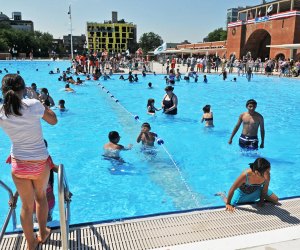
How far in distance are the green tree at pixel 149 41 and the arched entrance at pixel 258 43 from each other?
7653 cm

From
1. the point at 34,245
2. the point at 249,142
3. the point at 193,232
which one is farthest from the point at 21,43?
the point at 193,232

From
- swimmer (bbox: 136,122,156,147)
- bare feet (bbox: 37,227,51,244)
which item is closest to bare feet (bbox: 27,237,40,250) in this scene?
bare feet (bbox: 37,227,51,244)

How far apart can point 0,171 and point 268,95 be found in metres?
15.5

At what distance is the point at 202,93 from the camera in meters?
18.8

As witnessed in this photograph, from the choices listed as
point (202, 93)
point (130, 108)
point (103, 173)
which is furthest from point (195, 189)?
point (202, 93)

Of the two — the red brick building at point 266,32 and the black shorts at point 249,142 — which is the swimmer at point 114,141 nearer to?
the black shorts at point 249,142

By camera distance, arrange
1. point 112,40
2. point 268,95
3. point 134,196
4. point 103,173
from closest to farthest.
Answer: point 134,196 < point 103,173 < point 268,95 < point 112,40

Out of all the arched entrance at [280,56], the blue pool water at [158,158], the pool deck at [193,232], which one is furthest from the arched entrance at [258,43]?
the pool deck at [193,232]

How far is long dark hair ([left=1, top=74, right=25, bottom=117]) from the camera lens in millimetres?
2521

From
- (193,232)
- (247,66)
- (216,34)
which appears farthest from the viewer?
(216,34)

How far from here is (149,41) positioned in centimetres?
12212

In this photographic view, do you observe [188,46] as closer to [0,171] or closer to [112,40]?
[112,40]

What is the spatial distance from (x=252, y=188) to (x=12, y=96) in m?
3.02

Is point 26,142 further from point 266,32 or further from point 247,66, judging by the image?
point 266,32
